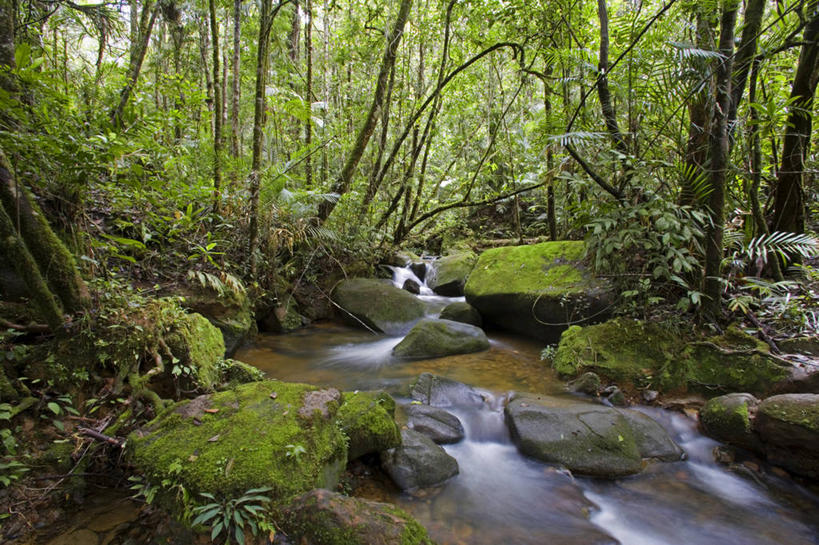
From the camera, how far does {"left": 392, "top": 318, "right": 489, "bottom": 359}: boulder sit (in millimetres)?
5617

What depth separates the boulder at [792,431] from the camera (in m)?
2.80

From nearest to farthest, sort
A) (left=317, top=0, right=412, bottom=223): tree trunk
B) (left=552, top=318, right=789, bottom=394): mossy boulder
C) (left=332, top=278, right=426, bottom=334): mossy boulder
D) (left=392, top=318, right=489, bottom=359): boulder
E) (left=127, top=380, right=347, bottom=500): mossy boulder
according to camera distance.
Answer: (left=127, top=380, right=347, bottom=500): mossy boulder
(left=552, top=318, right=789, bottom=394): mossy boulder
(left=392, top=318, right=489, bottom=359): boulder
(left=317, top=0, right=412, bottom=223): tree trunk
(left=332, top=278, right=426, bottom=334): mossy boulder

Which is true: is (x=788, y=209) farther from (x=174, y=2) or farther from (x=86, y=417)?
(x=174, y=2)

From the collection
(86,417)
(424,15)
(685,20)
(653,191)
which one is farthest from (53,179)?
(424,15)

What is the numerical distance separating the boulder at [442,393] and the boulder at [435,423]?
0.31 metres

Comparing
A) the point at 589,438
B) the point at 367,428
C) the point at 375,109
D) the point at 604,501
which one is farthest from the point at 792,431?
the point at 375,109

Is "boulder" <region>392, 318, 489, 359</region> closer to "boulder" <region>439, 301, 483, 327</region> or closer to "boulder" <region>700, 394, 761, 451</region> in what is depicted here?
"boulder" <region>439, 301, 483, 327</region>

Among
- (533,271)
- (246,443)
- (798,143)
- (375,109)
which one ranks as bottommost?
(246,443)

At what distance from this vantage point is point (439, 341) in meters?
5.68

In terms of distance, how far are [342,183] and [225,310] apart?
331 cm

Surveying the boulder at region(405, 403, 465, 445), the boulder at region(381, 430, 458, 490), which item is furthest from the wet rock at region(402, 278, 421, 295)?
the boulder at region(381, 430, 458, 490)

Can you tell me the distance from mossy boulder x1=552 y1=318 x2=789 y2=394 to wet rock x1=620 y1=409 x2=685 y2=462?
78 cm

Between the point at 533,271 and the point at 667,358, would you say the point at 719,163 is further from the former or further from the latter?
the point at 533,271

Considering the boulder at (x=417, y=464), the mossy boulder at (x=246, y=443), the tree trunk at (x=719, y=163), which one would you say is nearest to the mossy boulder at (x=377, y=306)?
the boulder at (x=417, y=464)
